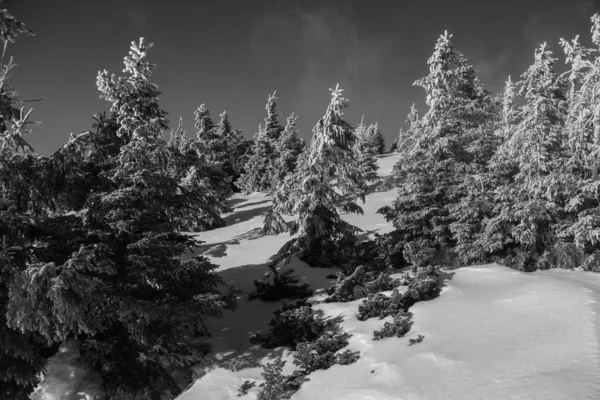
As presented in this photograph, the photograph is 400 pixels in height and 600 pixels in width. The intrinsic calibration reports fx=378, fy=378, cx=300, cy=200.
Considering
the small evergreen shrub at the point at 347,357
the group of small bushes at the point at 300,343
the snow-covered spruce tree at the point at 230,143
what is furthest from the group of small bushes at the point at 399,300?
the snow-covered spruce tree at the point at 230,143

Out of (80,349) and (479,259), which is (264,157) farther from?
(80,349)

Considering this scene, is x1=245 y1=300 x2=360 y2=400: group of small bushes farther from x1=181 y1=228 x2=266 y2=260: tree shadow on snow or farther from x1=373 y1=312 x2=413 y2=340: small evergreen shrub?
x1=181 y1=228 x2=266 y2=260: tree shadow on snow

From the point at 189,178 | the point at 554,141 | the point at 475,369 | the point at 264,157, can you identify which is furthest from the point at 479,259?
the point at 264,157

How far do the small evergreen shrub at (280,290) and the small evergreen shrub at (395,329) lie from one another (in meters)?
5.68

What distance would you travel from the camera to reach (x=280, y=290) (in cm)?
1802

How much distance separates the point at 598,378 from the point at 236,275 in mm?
17977

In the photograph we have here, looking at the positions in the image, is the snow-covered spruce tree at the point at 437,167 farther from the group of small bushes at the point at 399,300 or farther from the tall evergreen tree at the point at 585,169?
the tall evergreen tree at the point at 585,169

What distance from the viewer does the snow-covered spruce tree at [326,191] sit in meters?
18.9

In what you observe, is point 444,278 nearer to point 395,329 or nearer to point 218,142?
point 395,329

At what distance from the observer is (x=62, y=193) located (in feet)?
33.2

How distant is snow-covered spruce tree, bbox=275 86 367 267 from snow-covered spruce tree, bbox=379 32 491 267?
113 inches

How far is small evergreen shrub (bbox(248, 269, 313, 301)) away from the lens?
1777 centimetres

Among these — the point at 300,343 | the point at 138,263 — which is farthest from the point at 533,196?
the point at 138,263

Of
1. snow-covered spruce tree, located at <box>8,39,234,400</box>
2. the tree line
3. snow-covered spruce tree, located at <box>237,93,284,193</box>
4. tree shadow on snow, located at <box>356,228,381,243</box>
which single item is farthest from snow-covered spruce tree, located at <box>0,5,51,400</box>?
snow-covered spruce tree, located at <box>237,93,284,193</box>
